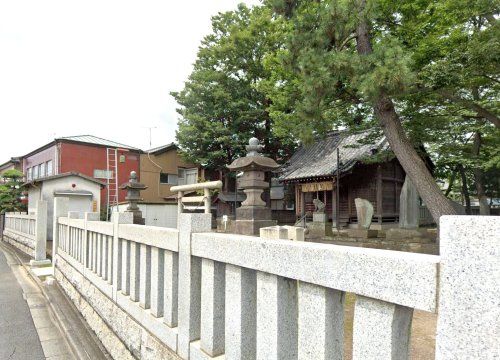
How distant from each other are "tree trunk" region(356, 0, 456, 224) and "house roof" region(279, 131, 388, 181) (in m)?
5.95

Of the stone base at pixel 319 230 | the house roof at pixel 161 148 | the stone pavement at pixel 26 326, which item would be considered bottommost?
the stone pavement at pixel 26 326

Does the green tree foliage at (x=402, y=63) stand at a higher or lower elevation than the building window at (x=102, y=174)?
higher

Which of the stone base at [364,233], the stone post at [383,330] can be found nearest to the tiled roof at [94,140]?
the stone base at [364,233]

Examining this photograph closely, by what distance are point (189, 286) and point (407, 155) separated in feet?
26.5

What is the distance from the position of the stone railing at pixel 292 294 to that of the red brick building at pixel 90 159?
70.4ft

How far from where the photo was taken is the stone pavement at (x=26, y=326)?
475 centimetres

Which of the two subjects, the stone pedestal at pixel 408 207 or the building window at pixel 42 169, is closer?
the stone pedestal at pixel 408 207

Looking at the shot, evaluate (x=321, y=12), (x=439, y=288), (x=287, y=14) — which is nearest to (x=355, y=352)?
(x=439, y=288)

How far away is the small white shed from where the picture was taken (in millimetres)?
17484

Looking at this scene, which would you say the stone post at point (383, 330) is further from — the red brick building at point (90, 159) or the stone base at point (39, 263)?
the red brick building at point (90, 159)

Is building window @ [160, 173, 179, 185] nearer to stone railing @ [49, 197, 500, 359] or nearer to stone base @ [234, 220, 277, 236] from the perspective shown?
stone base @ [234, 220, 277, 236]

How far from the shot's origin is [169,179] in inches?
1133

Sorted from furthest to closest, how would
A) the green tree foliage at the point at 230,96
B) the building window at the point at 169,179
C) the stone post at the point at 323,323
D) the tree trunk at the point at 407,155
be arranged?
the building window at the point at 169,179, the green tree foliage at the point at 230,96, the tree trunk at the point at 407,155, the stone post at the point at 323,323

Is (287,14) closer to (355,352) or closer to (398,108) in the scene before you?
(398,108)
